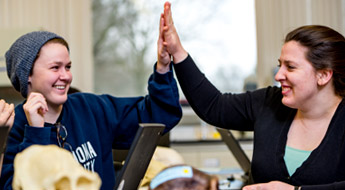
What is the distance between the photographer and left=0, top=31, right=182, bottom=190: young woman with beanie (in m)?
1.48

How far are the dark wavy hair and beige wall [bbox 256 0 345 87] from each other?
2269mm

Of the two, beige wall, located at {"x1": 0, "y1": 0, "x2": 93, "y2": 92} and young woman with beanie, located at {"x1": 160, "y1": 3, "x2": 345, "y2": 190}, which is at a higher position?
beige wall, located at {"x1": 0, "y1": 0, "x2": 93, "y2": 92}

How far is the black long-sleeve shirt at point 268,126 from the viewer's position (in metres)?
1.51

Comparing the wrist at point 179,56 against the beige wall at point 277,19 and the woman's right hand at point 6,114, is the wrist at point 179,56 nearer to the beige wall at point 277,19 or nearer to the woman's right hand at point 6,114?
the woman's right hand at point 6,114

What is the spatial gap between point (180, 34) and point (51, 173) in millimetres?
3535

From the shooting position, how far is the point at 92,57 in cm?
414

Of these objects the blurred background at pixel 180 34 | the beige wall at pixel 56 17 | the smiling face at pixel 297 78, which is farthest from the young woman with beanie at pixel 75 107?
the beige wall at pixel 56 17

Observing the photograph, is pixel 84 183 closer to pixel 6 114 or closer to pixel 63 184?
pixel 63 184

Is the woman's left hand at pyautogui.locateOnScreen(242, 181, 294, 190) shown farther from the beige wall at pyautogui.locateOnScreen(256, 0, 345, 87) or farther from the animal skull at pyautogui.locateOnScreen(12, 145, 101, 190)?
the beige wall at pyautogui.locateOnScreen(256, 0, 345, 87)

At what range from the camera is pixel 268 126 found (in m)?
1.69

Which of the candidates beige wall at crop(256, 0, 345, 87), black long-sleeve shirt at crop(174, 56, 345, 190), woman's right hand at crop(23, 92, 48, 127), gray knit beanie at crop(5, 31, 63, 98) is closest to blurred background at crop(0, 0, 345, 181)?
beige wall at crop(256, 0, 345, 87)

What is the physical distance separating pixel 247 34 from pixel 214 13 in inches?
15.2

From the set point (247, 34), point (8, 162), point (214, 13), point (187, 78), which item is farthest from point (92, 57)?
point (8, 162)

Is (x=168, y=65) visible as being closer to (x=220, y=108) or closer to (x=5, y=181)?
(x=220, y=108)
